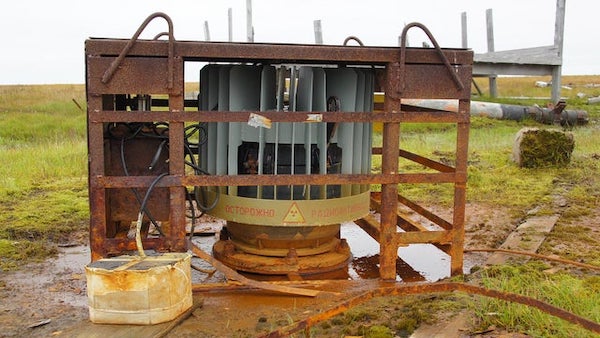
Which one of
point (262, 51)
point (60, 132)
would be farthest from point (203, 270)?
point (60, 132)

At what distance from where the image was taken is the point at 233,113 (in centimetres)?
410

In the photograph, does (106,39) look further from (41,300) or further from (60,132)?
(60,132)

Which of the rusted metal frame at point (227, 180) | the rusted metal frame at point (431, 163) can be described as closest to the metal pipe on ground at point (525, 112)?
the rusted metal frame at point (431, 163)

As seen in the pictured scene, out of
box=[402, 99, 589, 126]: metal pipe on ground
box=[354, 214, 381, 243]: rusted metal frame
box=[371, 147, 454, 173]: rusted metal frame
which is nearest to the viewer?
box=[371, 147, 454, 173]: rusted metal frame

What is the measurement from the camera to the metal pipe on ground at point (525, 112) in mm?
15148

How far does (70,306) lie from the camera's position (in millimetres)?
4254

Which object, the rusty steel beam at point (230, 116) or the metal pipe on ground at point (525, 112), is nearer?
the rusty steel beam at point (230, 116)

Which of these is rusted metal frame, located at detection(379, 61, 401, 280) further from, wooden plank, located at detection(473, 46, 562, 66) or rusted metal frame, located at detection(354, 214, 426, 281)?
wooden plank, located at detection(473, 46, 562, 66)

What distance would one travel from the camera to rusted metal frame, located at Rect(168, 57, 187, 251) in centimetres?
407

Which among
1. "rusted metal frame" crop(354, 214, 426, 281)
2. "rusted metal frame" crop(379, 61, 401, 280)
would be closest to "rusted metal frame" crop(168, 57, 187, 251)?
"rusted metal frame" crop(379, 61, 401, 280)

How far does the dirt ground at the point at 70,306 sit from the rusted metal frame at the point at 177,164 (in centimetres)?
40

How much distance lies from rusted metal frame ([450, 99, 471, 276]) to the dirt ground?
1.85 feet

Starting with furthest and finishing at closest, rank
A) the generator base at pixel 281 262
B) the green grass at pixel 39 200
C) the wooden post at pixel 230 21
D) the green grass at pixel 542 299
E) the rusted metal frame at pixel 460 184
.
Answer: the wooden post at pixel 230 21 < the green grass at pixel 39 200 < the generator base at pixel 281 262 < the rusted metal frame at pixel 460 184 < the green grass at pixel 542 299

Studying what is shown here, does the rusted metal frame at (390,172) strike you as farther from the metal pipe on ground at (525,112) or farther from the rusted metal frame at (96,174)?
the metal pipe on ground at (525,112)
